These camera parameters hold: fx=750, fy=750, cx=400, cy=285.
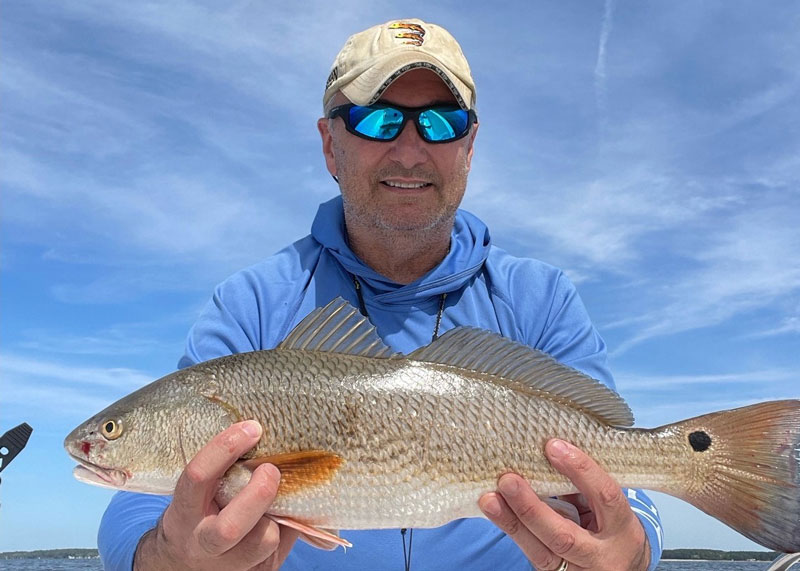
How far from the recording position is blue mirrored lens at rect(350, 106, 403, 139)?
16.2 ft

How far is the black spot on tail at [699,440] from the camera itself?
3.53 m

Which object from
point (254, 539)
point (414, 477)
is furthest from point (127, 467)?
point (414, 477)

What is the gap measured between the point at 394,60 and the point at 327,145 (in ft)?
3.27

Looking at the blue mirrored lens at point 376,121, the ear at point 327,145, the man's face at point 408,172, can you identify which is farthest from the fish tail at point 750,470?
the ear at point 327,145

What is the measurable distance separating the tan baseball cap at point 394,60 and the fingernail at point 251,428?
2408 mm

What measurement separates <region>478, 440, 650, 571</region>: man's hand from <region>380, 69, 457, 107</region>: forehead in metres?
2.57

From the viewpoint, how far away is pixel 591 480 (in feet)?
11.2

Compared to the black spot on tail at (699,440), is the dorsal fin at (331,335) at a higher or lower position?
higher

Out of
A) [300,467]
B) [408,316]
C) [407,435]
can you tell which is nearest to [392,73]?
[408,316]

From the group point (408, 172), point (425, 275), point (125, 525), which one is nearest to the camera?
point (125, 525)

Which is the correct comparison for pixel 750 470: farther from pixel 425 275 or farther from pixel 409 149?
pixel 409 149

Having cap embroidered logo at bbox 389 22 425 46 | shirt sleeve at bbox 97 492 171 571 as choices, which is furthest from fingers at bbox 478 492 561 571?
cap embroidered logo at bbox 389 22 425 46

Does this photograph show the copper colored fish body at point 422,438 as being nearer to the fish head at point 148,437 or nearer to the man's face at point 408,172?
the fish head at point 148,437

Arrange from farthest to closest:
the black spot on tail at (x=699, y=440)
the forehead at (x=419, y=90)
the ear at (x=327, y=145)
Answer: the ear at (x=327, y=145) → the forehead at (x=419, y=90) → the black spot on tail at (x=699, y=440)
